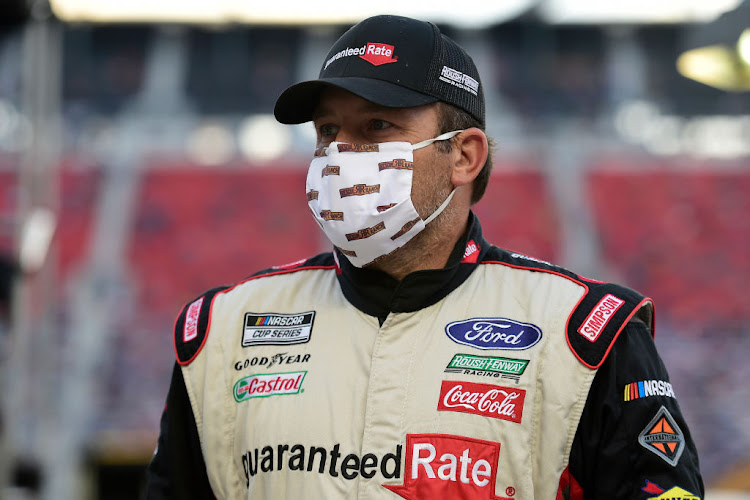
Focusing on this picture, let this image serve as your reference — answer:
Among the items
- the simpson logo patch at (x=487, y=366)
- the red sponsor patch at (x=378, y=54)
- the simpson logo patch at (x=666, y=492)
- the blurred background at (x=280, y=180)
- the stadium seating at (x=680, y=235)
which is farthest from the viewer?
the stadium seating at (x=680, y=235)

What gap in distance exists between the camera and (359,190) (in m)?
1.60

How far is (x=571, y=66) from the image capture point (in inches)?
677

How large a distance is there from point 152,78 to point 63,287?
20.6 ft

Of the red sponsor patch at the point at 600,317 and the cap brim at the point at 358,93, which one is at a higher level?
the cap brim at the point at 358,93

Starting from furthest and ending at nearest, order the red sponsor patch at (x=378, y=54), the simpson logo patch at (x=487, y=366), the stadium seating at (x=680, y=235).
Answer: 1. the stadium seating at (x=680, y=235)
2. the red sponsor patch at (x=378, y=54)
3. the simpson logo patch at (x=487, y=366)

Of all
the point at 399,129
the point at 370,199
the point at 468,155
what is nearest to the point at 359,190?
the point at 370,199

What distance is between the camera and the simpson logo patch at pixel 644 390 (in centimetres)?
141

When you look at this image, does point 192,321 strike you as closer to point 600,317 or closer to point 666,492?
point 600,317

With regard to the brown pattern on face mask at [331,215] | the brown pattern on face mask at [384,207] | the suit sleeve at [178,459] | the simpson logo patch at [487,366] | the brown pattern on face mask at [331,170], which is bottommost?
the suit sleeve at [178,459]


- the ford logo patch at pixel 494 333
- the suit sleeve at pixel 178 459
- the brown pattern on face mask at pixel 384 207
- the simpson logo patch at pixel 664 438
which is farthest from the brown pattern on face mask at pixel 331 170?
the simpson logo patch at pixel 664 438

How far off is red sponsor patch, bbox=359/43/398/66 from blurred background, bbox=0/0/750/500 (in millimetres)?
7606

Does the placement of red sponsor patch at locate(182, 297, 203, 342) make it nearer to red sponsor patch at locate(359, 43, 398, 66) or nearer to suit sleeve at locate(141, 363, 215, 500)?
suit sleeve at locate(141, 363, 215, 500)

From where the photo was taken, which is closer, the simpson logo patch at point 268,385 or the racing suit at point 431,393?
the racing suit at point 431,393

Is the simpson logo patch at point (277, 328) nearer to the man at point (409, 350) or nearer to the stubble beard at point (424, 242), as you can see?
the man at point (409, 350)
